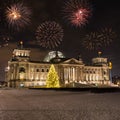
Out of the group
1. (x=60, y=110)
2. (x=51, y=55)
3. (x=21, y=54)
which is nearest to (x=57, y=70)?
(x=21, y=54)

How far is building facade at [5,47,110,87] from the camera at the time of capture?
390 ft

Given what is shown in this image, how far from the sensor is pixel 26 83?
118938mm

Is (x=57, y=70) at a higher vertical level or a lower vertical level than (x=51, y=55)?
lower

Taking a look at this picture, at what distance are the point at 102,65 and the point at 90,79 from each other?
15.3m

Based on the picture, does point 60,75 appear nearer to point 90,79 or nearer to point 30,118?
point 90,79

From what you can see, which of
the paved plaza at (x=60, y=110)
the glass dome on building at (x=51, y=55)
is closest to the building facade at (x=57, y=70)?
the glass dome on building at (x=51, y=55)

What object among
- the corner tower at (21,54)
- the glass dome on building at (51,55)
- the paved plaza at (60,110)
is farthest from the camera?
the glass dome on building at (51,55)

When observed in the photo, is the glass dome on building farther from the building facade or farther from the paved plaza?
the paved plaza

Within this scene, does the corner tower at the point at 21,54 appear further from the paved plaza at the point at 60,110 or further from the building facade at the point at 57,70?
the paved plaza at the point at 60,110

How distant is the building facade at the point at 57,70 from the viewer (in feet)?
390

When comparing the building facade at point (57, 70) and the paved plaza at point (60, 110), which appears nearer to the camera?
the paved plaza at point (60, 110)

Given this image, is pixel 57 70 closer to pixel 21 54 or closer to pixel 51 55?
pixel 21 54

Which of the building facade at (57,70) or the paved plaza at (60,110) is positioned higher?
the building facade at (57,70)

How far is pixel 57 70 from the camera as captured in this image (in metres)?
130
